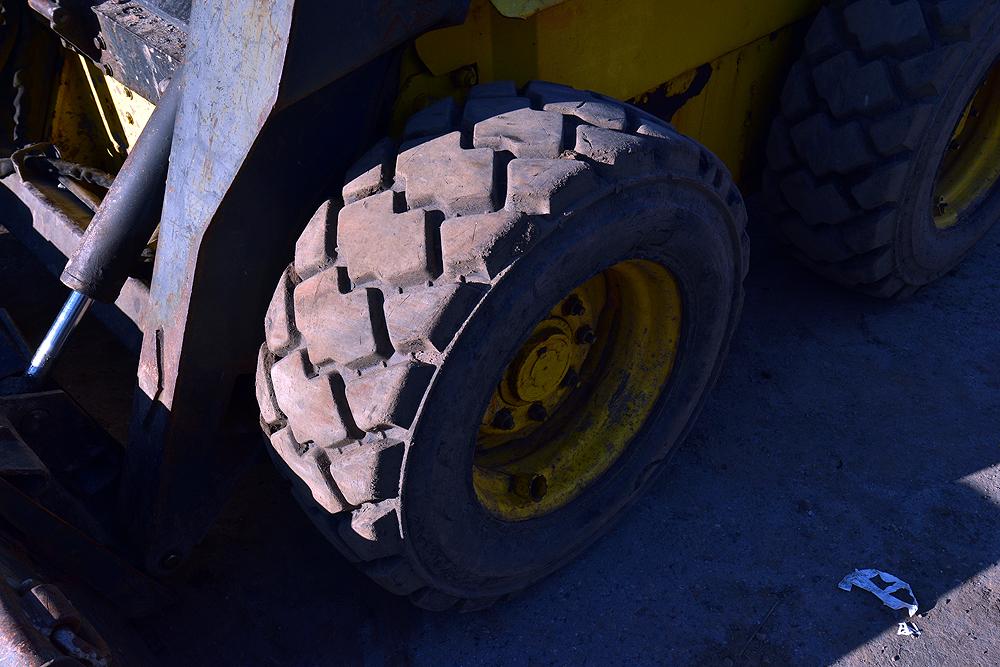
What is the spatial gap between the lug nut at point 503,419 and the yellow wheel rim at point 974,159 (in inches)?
78.7

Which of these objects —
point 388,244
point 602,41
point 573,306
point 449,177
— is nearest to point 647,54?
point 602,41

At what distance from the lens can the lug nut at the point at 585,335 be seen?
2.29 m

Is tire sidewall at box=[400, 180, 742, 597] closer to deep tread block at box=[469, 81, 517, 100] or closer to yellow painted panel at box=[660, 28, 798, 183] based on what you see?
deep tread block at box=[469, 81, 517, 100]

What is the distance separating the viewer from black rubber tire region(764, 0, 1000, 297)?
8.68 ft

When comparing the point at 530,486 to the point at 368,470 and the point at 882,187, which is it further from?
the point at 882,187

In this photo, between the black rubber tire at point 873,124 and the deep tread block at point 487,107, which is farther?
the black rubber tire at point 873,124

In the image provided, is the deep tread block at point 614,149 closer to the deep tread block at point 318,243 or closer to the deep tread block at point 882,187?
the deep tread block at point 318,243

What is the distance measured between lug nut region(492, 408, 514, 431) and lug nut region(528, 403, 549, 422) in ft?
0.32

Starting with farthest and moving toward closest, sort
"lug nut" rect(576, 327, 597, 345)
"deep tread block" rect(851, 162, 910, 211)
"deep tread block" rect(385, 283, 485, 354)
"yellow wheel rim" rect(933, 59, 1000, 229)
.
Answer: "yellow wheel rim" rect(933, 59, 1000, 229)
"deep tread block" rect(851, 162, 910, 211)
"lug nut" rect(576, 327, 597, 345)
"deep tread block" rect(385, 283, 485, 354)

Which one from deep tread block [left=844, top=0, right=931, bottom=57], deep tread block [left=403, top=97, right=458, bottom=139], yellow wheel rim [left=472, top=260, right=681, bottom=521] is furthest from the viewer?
deep tread block [left=844, top=0, right=931, bottom=57]

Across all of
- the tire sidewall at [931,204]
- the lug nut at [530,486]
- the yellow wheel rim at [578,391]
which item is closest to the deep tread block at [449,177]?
the yellow wheel rim at [578,391]

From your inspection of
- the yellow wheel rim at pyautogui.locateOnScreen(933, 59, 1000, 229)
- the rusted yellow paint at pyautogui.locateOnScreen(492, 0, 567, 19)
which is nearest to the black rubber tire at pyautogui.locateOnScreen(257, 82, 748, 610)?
the rusted yellow paint at pyautogui.locateOnScreen(492, 0, 567, 19)

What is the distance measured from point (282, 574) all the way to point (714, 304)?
1.33 m

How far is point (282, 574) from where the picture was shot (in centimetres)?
244
